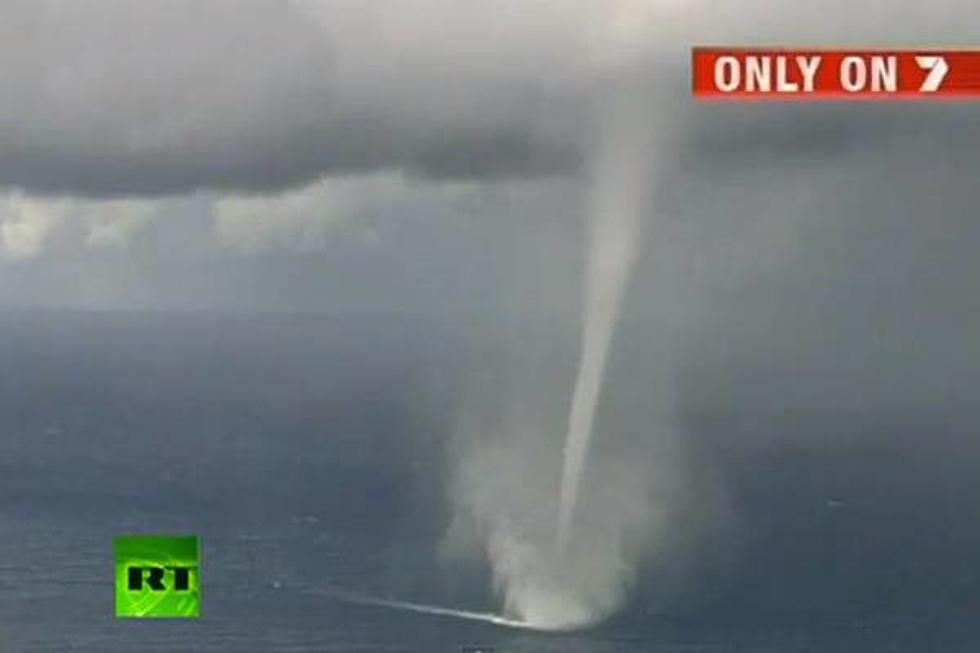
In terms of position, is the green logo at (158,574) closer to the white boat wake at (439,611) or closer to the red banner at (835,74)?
the red banner at (835,74)

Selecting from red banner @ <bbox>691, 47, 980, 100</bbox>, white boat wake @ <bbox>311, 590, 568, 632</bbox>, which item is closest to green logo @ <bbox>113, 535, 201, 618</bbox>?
red banner @ <bbox>691, 47, 980, 100</bbox>

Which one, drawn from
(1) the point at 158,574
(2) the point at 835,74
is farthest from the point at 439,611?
(1) the point at 158,574

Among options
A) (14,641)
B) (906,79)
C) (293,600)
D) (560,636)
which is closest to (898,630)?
Result: (560,636)

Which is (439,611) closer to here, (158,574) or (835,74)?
(835,74)

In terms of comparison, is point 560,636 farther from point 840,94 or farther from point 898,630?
point 840,94

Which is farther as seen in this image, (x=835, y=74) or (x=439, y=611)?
(x=439, y=611)

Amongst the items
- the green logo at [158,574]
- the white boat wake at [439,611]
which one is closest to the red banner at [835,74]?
the green logo at [158,574]
